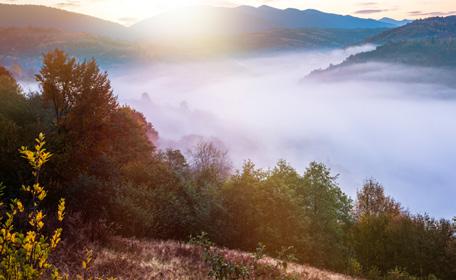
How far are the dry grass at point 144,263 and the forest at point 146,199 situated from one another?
0.68m

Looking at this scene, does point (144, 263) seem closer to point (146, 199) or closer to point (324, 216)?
point (146, 199)

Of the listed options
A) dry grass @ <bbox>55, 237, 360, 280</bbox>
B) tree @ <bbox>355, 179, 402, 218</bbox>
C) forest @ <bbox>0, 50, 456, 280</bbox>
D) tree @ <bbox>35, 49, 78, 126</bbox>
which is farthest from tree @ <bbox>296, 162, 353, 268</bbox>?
tree @ <bbox>355, 179, 402, 218</bbox>

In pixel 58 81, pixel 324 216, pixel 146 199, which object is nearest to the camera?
pixel 146 199

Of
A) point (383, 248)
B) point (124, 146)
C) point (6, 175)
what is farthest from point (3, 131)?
point (383, 248)

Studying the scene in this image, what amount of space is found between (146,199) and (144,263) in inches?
634

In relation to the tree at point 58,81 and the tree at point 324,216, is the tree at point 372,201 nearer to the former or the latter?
the tree at point 324,216

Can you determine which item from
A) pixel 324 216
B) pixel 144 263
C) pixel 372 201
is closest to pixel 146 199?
pixel 144 263

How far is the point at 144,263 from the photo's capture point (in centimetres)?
1311

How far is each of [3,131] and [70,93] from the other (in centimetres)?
1534

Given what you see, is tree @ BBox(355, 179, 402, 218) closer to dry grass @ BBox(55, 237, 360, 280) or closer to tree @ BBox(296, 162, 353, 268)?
tree @ BBox(296, 162, 353, 268)

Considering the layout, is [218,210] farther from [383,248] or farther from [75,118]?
[383,248]

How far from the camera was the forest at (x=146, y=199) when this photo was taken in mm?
21969

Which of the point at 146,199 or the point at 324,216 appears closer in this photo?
the point at 146,199

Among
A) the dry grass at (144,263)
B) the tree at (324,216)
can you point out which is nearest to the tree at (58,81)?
the tree at (324,216)
